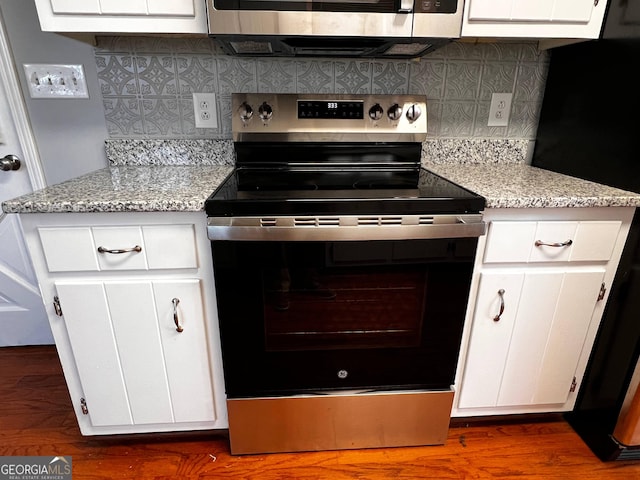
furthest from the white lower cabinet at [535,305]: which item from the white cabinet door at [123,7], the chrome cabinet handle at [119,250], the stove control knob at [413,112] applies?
the white cabinet door at [123,7]

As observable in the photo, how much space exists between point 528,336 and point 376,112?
0.93 meters

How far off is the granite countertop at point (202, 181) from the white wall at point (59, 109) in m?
0.11

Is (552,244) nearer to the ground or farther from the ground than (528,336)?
farther from the ground

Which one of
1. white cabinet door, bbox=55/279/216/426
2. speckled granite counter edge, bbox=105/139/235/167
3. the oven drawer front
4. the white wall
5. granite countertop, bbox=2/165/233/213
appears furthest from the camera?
speckled granite counter edge, bbox=105/139/235/167

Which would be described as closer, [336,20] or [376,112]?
[336,20]

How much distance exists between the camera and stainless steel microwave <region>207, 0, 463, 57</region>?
1016mm

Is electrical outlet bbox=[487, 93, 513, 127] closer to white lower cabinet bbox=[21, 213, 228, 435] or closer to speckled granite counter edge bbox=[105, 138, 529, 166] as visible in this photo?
speckled granite counter edge bbox=[105, 138, 529, 166]

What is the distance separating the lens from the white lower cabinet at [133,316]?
999 millimetres

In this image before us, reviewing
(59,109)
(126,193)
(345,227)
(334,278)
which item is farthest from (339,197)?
(59,109)

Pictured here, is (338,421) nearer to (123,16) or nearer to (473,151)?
(473,151)

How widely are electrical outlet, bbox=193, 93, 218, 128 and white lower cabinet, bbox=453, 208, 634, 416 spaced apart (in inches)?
41.9

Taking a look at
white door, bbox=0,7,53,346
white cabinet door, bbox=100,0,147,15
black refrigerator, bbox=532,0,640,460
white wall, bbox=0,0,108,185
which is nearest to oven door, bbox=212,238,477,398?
black refrigerator, bbox=532,0,640,460

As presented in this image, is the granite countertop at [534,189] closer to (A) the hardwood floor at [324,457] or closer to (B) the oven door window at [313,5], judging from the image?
(B) the oven door window at [313,5]

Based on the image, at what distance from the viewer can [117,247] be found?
101 cm
